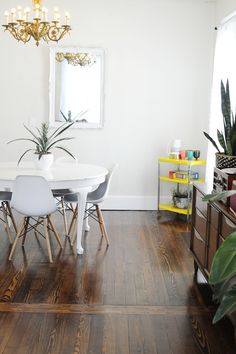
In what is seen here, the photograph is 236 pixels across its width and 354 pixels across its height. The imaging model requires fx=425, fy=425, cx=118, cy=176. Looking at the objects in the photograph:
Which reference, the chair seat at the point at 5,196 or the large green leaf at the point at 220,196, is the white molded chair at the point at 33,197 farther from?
the large green leaf at the point at 220,196

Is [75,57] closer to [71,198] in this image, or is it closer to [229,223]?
[71,198]

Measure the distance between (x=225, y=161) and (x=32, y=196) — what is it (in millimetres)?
1592

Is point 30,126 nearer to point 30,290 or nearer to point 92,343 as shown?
point 30,290

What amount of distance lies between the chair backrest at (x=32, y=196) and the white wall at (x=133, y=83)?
6.72 feet

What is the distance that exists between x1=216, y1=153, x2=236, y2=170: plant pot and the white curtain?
1.38 metres

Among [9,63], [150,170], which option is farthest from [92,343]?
[9,63]

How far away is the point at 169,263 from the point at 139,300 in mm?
793

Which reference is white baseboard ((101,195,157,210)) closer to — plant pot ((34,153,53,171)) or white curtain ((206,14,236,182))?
white curtain ((206,14,236,182))

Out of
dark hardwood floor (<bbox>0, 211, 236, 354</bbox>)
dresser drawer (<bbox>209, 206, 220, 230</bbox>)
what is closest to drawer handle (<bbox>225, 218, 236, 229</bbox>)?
dresser drawer (<bbox>209, 206, 220, 230</bbox>)

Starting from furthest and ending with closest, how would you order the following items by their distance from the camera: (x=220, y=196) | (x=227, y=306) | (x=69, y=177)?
(x=69, y=177), (x=220, y=196), (x=227, y=306)

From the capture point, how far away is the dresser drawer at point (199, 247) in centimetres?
311

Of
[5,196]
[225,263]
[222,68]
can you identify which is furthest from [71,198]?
[225,263]

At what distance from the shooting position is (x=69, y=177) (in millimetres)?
3729

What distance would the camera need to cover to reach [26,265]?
359 centimetres
